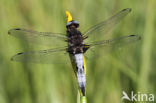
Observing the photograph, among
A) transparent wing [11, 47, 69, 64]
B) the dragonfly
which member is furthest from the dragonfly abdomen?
transparent wing [11, 47, 69, 64]

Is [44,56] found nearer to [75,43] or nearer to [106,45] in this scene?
[75,43]

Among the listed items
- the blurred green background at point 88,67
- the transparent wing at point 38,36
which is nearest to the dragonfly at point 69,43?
the transparent wing at point 38,36

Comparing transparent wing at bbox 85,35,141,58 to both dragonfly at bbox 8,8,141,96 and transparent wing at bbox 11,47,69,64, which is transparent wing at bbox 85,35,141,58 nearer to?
dragonfly at bbox 8,8,141,96

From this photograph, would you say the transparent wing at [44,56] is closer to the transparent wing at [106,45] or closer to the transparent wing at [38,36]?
the transparent wing at [38,36]

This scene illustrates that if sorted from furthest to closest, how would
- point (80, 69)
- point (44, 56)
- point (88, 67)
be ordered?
point (88, 67)
point (44, 56)
point (80, 69)

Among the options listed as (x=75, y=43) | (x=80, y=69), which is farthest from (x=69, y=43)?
(x=80, y=69)

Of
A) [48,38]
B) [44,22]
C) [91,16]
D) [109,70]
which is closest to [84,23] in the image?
[91,16]
